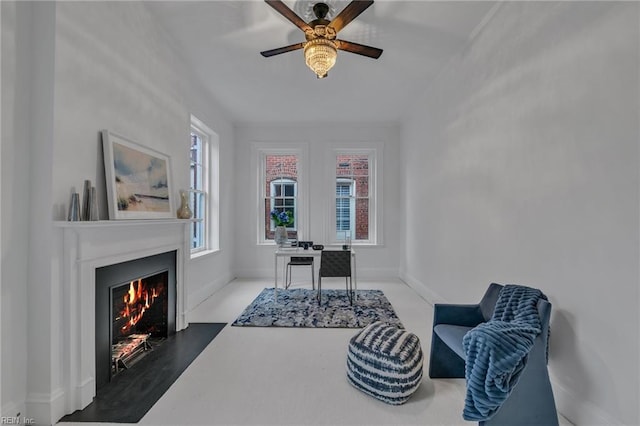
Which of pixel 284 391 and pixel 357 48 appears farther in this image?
pixel 357 48

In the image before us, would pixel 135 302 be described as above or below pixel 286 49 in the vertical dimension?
below

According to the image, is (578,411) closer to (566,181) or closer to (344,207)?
(566,181)

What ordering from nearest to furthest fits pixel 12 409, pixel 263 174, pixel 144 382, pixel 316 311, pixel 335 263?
pixel 12 409, pixel 144 382, pixel 316 311, pixel 335 263, pixel 263 174

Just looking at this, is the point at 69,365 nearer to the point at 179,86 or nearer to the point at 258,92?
the point at 179,86

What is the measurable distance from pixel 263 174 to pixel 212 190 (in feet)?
4.22

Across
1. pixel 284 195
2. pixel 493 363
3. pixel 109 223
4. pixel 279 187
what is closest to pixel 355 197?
pixel 284 195

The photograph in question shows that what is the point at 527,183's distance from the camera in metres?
2.24

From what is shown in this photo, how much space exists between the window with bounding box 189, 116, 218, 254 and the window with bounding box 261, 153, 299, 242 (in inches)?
47.6

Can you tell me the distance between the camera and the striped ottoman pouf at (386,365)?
197cm

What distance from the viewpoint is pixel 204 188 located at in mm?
4812

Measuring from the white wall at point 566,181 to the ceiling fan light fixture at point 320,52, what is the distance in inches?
53.5

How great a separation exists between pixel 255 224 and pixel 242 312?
2.30m

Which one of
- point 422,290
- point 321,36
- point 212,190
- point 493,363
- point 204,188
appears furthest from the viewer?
point 212,190

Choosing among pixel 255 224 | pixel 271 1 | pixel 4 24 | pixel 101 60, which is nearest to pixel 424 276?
pixel 255 224
